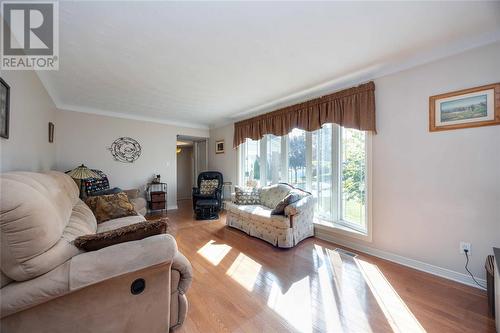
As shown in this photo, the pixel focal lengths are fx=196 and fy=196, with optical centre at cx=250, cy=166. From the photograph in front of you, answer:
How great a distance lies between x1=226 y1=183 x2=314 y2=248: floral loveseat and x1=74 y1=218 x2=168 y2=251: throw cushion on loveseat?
178cm

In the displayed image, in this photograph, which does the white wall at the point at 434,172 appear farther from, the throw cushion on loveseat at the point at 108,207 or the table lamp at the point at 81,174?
the table lamp at the point at 81,174

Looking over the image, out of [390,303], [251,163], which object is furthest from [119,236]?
[251,163]

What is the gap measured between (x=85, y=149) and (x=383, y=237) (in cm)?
560

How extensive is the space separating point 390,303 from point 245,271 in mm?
1379

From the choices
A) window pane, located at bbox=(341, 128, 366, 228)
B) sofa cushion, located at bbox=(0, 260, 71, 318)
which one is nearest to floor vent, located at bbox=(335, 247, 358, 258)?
window pane, located at bbox=(341, 128, 366, 228)

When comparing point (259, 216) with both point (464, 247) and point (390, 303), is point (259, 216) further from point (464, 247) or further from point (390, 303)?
point (464, 247)

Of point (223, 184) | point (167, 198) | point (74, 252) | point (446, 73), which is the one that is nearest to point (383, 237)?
point (446, 73)

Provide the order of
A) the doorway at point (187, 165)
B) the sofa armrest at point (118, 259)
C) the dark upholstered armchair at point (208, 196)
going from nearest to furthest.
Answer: the sofa armrest at point (118, 259) → the dark upholstered armchair at point (208, 196) → the doorway at point (187, 165)

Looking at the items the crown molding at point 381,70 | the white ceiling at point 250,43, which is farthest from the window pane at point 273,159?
the white ceiling at point 250,43

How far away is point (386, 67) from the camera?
2.43 metres

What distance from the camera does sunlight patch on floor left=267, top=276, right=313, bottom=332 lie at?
59.6 inches

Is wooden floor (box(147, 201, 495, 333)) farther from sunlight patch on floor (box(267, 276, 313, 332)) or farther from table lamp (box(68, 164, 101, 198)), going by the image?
table lamp (box(68, 164, 101, 198))

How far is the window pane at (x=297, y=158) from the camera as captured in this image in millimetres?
3615

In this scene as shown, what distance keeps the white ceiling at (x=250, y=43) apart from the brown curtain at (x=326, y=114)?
0.18m
